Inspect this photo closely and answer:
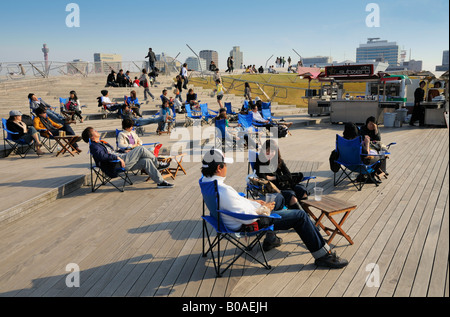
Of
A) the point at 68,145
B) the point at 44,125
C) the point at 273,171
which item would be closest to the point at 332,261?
the point at 273,171

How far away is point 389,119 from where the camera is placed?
564 inches

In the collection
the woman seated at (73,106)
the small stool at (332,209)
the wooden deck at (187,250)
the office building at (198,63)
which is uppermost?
the office building at (198,63)

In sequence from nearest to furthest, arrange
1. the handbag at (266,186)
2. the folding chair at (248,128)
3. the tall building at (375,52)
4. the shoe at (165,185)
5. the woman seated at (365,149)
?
the handbag at (266,186)
the woman seated at (365,149)
the shoe at (165,185)
the folding chair at (248,128)
the tall building at (375,52)

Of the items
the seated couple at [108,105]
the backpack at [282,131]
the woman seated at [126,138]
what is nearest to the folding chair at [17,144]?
the woman seated at [126,138]

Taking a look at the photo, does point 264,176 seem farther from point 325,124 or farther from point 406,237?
point 325,124

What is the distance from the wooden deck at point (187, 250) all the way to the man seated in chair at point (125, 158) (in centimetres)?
33

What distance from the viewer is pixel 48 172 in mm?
7004

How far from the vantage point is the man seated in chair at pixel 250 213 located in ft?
10.9

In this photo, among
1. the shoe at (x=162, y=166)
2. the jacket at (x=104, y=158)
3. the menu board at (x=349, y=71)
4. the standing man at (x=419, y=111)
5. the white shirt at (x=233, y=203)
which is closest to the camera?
the white shirt at (x=233, y=203)

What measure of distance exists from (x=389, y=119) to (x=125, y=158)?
12072 mm

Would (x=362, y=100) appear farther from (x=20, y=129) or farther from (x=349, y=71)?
(x=20, y=129)

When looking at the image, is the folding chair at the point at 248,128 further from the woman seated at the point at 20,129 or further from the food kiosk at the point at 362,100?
the food kiosk at the point at 362,100

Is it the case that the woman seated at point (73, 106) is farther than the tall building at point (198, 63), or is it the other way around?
the tall building at point (198, 63)

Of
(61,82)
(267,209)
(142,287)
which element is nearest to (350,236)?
(267,209)
